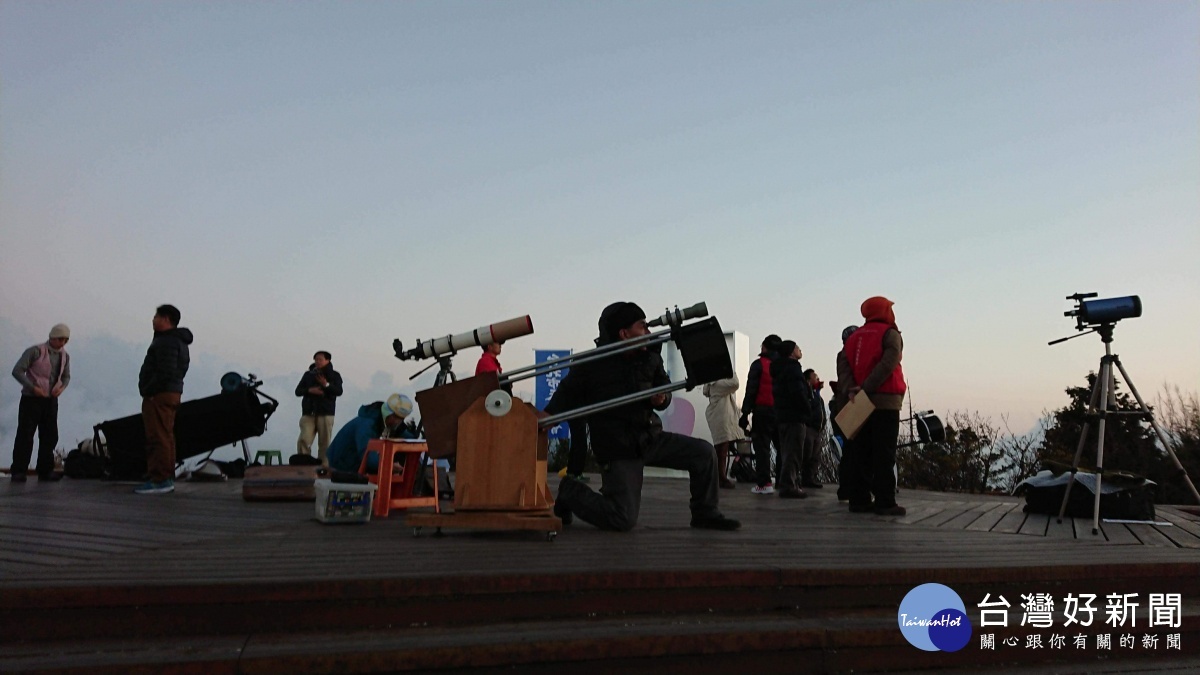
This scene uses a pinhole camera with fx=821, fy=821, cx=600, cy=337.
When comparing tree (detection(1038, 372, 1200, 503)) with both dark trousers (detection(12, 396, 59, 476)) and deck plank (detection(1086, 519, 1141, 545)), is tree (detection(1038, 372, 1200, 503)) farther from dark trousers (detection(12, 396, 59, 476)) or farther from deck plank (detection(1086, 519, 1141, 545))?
dark trousers (detection(12, 396, 59, 476))

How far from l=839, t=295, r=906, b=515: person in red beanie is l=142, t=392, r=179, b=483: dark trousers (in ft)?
21.8

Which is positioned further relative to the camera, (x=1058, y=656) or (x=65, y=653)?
(x=1058, y=656)

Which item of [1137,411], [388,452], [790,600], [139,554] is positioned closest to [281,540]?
[139,554]

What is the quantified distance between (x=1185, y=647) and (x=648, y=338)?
9.77 feet

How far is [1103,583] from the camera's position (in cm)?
387

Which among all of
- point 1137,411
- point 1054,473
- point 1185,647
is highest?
point 1137,411

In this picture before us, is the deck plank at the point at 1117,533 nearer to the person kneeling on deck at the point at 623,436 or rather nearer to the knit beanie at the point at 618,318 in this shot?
the person kneeling on deck at the point at 623,436

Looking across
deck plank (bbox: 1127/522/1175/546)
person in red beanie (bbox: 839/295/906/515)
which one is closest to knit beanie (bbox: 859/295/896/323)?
person in red beanie (bbox: 839/295/906/515)

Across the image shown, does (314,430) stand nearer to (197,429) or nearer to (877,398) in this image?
(197,429)

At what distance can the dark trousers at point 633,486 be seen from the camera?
5.09m

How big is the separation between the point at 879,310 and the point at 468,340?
11.5 ft

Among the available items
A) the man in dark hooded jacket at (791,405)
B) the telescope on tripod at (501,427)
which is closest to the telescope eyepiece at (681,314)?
the telescope on tripod at (501,427)

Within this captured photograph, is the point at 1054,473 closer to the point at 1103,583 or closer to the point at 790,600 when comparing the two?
the point at 1103,583

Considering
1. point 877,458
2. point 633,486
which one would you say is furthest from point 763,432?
point 633,486
